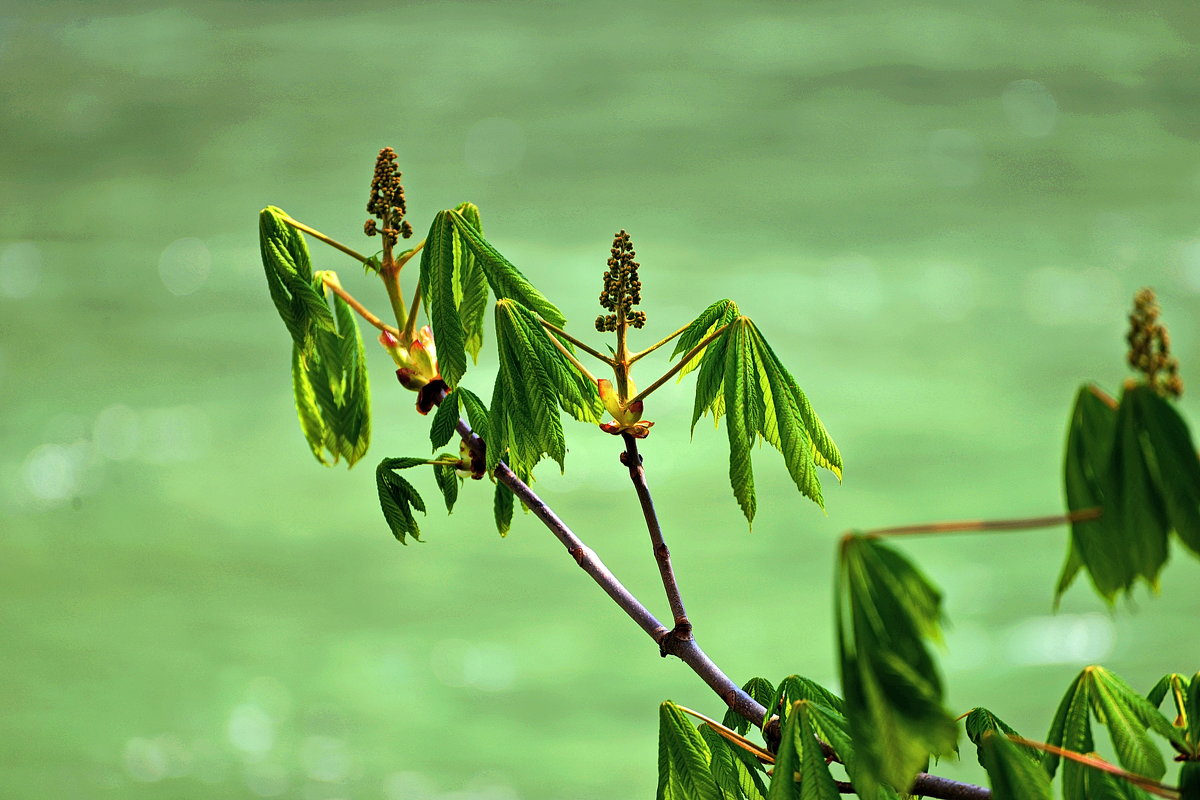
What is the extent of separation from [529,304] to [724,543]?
42.0 inches

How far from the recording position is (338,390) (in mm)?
459

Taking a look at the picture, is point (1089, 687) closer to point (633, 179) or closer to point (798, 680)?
point (798, 680)

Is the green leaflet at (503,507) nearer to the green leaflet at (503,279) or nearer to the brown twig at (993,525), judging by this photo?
the green leaflet at (503,279)

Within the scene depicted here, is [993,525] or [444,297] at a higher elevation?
[444,297]

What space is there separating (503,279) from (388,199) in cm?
4

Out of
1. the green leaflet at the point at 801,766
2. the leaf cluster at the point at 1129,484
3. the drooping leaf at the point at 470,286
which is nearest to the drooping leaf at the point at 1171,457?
the leaf cluster at the point at 1129,484

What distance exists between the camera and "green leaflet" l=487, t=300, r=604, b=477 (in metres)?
0.37

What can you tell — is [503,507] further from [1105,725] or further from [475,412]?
[1105,725]

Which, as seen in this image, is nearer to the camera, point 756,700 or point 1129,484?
point 1129,484

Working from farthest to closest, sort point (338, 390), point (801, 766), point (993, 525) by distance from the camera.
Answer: point (338, 390), point (801, 766), point (993, 525)

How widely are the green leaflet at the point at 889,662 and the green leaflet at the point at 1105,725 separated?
0.29 feet

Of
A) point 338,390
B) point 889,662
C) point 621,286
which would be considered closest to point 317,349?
point 338,390

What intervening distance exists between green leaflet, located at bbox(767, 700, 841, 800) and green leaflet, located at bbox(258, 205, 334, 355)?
0.19 meters

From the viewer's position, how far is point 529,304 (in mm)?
390
